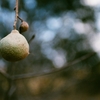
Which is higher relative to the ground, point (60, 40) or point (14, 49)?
point (60, 40)

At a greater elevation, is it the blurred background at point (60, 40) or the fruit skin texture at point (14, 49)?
the blurred background at point (60, 40)

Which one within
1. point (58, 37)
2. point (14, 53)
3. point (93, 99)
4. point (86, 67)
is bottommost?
point (14, 53)

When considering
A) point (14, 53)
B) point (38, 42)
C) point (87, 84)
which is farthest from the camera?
point (87, 84)

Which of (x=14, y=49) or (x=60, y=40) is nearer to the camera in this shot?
(x=14, y=49)

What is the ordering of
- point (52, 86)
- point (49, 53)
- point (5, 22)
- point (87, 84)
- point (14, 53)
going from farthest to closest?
point (87, 84) < point (52, 86) < point (49, 53) < point (5, 22) < point (14, 53)

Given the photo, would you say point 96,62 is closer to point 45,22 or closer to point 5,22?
point 45,22

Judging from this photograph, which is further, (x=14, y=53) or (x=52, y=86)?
Result: (x=52, y=86)

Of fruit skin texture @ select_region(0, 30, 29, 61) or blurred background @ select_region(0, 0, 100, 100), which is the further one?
blurred background @ select_region(0, 0, 100, 100)

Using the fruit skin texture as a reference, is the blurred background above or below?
above

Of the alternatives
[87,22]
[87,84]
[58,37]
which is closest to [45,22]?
[58,37]

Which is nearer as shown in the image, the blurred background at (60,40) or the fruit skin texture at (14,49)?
the fruit skin texture at (14,49)

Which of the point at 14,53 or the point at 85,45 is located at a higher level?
the point at 85,45
